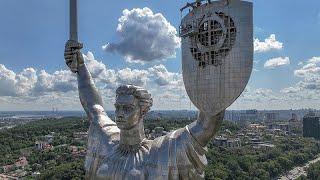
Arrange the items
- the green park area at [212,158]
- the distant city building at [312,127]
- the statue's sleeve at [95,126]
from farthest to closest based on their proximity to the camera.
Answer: the distant city building at [312,127] < the green park area at [212,158] < the statue's sleeve at [95,126]

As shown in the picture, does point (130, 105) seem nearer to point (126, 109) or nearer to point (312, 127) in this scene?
point (126, 109)

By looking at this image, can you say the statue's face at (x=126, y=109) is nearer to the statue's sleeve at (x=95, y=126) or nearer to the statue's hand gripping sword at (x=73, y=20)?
the statue's sleeve at (x=95, y=126)

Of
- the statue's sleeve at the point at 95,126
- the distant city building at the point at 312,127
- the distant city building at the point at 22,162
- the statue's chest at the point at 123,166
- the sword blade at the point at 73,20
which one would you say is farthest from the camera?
the distant city building at the point at 312,127

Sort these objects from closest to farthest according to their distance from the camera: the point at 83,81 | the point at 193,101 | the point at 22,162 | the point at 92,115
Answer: the point at 193,101
the point at 92,115
the point at 83,81
the point at 22,162

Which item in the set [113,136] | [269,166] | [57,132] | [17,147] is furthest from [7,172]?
[113,136]

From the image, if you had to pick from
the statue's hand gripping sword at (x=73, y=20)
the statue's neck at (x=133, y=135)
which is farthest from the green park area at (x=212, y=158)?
the statue's neck at (x=133, y=135)

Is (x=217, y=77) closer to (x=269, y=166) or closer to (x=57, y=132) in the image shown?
(x=269, y=166)

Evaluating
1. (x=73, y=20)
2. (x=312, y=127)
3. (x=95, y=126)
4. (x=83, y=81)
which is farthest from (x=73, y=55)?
(x=312, y=127)
